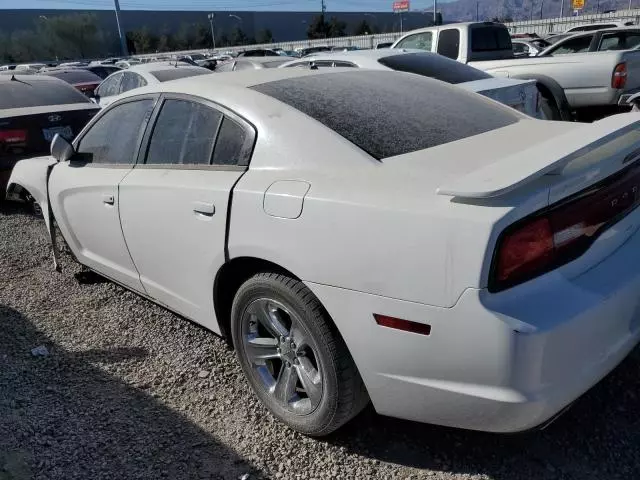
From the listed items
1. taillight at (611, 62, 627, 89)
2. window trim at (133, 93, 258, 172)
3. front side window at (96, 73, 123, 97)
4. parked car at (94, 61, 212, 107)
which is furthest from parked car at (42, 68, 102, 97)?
window trim at (133, 93, 258, 172)

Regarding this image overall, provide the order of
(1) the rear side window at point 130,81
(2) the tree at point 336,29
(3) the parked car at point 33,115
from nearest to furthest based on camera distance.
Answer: (3) the parked car at point 33,115
(1) the rear side window at point 130,81
(2) the tree at point 336,29

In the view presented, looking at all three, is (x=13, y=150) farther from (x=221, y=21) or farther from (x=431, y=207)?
(x=221, y=21)

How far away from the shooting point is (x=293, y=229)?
90.4 inches

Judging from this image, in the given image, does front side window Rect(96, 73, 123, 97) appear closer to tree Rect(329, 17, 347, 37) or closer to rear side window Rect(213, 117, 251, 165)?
rear side window Rect(213, 117, 251, 165)

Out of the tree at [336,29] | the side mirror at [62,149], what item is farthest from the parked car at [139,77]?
the tree at [336,29]

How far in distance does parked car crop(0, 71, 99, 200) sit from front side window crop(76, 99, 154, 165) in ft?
9.38

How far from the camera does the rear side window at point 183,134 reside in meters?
2.93

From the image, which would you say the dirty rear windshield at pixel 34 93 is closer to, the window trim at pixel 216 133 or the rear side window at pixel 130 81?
the rear side window at pixel 130 81

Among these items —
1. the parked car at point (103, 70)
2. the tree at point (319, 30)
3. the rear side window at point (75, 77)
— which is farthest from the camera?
the tree at point (319, 30)

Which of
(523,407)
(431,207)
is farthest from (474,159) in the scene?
(523,407)

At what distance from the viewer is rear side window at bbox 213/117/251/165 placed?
271cm

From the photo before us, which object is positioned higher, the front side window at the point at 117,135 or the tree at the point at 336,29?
the front side window at the point at 117,135

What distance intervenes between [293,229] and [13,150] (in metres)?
5.28

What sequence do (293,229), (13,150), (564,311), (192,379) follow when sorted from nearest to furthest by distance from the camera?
1. (564,311)
2. (293,229)
3. (192,379)
4. (13,150)
